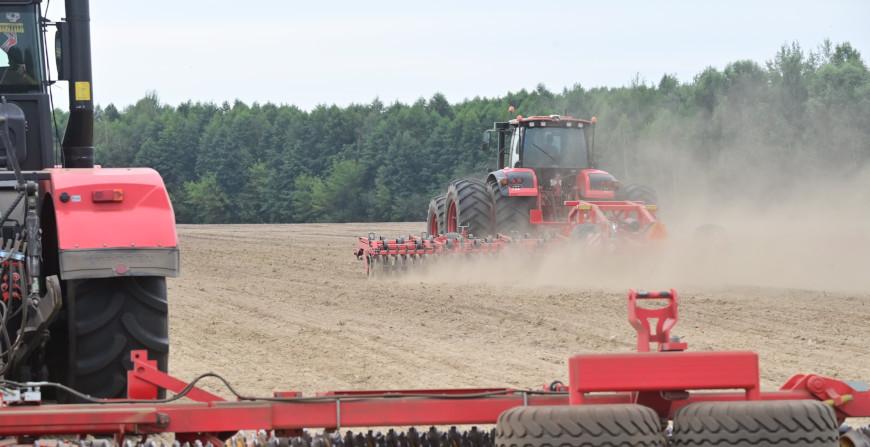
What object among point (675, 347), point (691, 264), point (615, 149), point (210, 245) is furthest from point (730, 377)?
point (615, 149)

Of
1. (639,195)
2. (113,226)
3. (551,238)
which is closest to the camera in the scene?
(113,226)

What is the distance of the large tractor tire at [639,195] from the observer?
18188mm

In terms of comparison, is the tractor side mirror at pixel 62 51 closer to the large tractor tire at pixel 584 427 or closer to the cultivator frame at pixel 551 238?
the large tractor tire at pixel 584 427

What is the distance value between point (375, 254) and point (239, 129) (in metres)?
46.7

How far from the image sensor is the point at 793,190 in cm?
3103

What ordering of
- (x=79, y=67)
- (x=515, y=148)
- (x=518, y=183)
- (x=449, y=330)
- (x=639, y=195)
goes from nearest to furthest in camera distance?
(x=79, y=67), (x=449, y=330), (x=518, y=183), (x=639, y=195), (x=515, y=148)

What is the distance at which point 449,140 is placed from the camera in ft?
198

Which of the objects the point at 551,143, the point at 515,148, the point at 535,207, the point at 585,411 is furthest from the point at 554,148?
the point at 585,411

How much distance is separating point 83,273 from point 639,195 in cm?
1379

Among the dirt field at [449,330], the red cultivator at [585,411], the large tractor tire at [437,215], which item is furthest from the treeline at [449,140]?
the red cultivator at [585,411]

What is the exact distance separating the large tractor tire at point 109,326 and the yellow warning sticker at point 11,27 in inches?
73.8

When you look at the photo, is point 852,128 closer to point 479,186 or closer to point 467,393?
point 479,186

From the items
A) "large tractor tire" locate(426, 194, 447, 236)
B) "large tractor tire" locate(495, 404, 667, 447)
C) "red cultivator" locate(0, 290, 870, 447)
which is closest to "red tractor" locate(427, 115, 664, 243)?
"large tractor tire" locate(426, 194, 447, 236)

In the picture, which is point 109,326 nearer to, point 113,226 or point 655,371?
point 113,226
